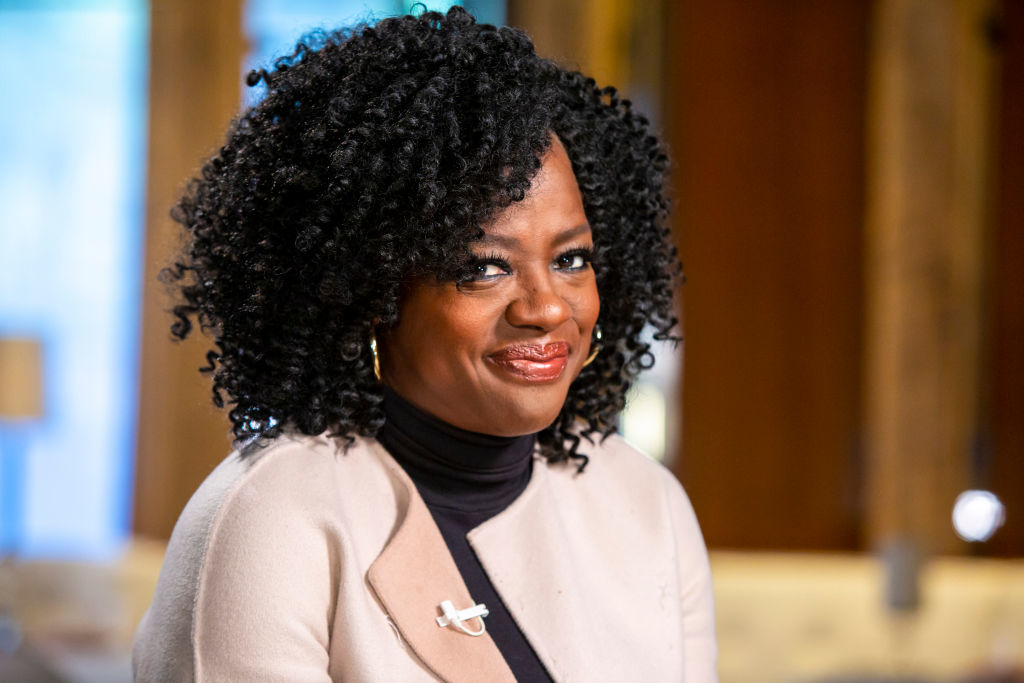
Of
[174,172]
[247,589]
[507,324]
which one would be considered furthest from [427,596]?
[174,172]

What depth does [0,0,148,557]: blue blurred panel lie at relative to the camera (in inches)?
203

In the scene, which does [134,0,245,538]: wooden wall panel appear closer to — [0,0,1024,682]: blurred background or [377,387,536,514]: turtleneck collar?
[0,0,1024,682]: blurred background

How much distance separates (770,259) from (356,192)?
3876mm

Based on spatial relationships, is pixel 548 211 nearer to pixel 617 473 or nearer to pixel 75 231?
pixel 617 473

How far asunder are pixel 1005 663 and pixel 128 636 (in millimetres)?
3485

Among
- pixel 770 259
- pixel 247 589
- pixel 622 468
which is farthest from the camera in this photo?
pixel 770 259

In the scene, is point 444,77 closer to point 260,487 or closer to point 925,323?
point 260,487

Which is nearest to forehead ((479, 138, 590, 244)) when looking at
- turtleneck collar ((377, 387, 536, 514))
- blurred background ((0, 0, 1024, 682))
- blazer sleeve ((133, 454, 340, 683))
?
turtleneck collar ((377, 387, 536, 514))

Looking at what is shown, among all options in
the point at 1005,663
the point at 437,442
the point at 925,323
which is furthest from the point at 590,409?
the point at 925,323

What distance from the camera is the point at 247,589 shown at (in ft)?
3.52

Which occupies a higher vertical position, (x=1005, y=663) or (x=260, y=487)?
(x=260, y=487)

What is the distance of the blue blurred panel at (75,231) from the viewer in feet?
16.9

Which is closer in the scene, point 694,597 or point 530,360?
point 530,360

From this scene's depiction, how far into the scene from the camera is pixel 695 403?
15.6 ft
